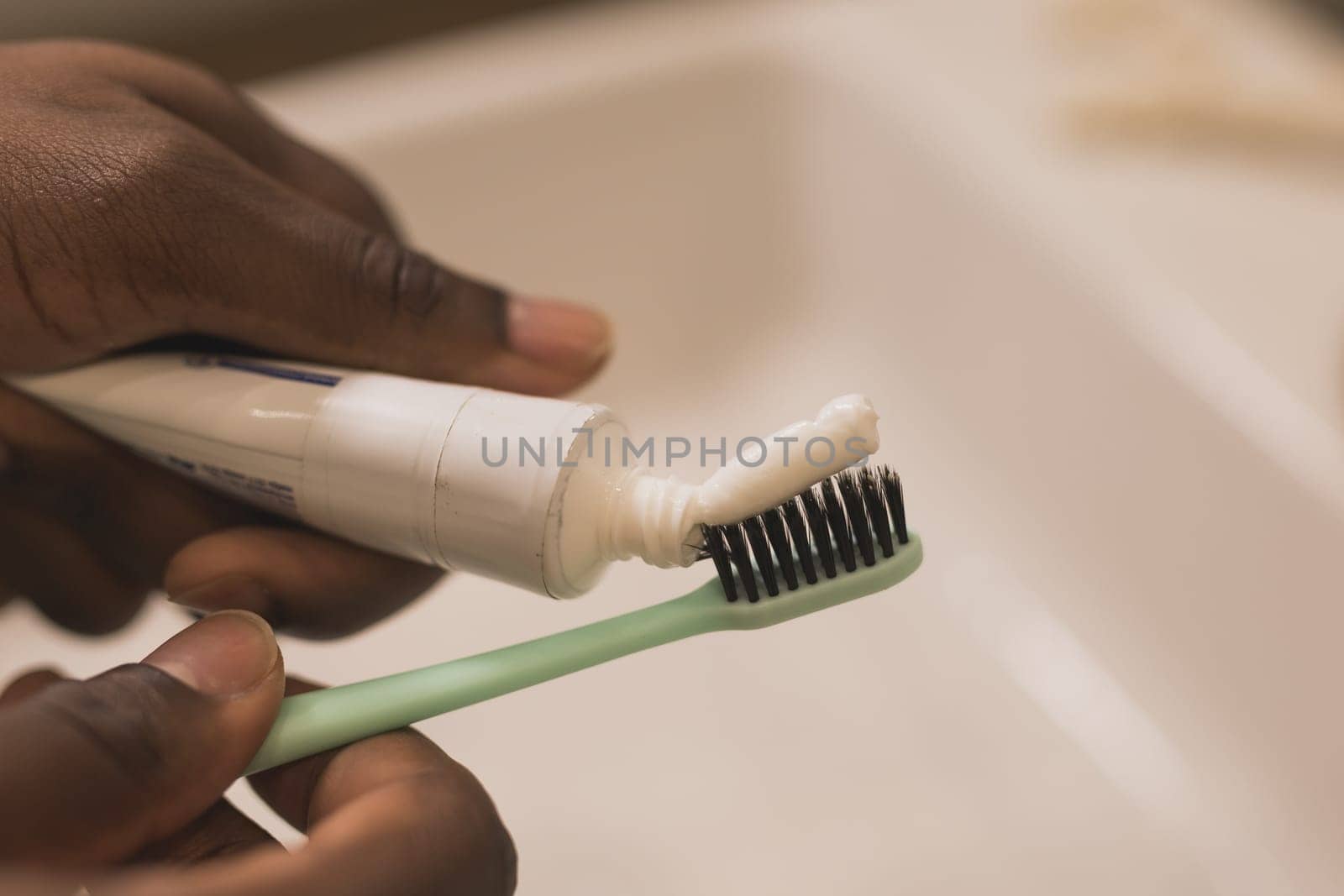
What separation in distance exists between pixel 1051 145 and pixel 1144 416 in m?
0.17

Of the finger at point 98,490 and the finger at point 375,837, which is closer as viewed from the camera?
the finger at point 375,837

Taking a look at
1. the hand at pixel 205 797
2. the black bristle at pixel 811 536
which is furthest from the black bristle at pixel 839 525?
the hand at pixel 205 797

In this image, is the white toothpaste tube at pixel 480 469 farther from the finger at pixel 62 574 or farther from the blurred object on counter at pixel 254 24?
the blurred object on counter at pixel 254 24

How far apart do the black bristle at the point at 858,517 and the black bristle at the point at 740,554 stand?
33mm

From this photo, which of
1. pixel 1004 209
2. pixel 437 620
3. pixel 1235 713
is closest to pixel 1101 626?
pixel 1235 713

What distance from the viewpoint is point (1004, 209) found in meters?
0.54

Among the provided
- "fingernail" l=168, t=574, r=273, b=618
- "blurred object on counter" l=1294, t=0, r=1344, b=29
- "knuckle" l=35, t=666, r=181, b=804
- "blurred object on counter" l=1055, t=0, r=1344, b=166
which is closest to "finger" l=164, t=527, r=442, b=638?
"fingernail" l=168, t=574, r=273, b=618

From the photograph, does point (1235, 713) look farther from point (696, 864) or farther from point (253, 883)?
point (253, 883)

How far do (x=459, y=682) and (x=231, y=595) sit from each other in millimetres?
120

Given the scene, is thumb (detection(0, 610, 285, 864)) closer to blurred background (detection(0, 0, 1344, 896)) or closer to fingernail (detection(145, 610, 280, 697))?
fingernail (detection(145, 610, 280, 697))

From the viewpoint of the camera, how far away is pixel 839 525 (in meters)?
0.33

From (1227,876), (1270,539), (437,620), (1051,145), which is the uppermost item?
(1051,145)

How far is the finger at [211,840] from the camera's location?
0.97 feet

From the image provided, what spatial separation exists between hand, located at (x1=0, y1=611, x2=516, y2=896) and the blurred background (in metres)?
0.13
